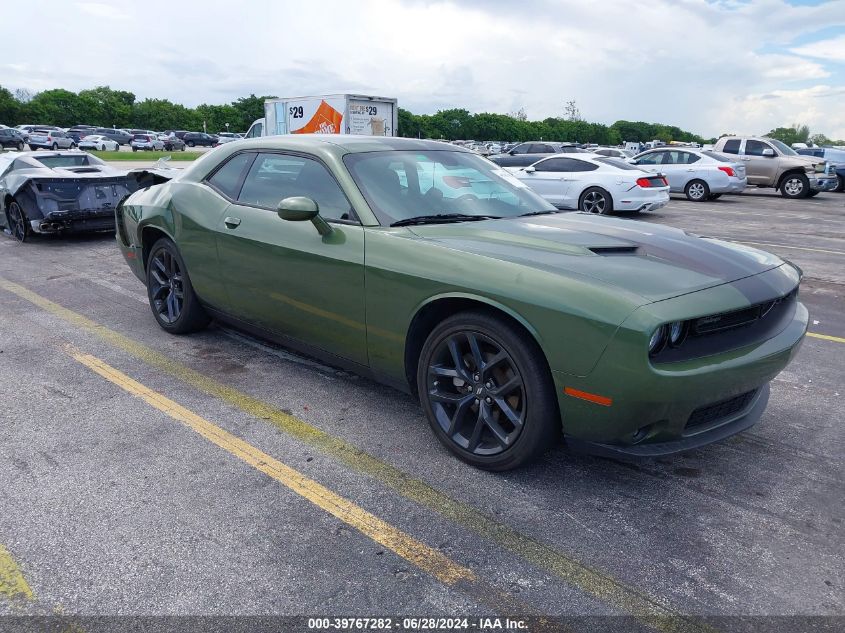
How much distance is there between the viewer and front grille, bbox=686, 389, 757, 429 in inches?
110

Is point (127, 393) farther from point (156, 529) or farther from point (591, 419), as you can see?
point (591, 419)

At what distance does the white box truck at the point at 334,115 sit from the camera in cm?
2056

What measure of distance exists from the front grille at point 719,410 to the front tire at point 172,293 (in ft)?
11.7

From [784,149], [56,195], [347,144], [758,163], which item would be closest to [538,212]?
[347,144]

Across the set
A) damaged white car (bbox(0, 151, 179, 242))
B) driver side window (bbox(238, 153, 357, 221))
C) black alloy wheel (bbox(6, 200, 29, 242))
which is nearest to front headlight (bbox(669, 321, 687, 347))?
driver side window (bbox(238, 153, 357, 221))

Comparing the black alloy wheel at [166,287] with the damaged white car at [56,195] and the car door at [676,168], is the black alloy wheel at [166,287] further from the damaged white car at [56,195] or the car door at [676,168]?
the car door at [676,168]

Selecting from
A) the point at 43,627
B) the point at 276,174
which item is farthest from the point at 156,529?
the point at 276,174

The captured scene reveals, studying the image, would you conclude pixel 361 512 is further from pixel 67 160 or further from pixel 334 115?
pixel 334 115

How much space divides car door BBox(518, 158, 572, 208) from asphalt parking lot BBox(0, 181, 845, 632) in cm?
989

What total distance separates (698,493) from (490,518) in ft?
3.30

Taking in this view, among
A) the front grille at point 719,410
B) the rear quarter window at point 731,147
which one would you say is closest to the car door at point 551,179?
the rear quarter window at point 731,147

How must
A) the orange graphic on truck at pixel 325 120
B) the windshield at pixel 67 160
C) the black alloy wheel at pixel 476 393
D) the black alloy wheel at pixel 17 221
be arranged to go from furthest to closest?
1. the orange graphic on truck at pixel 325 120
2. the windshield at pixel 67 160
3. the black alloy wheel at pixel 17 221
4. the black alloy wheel at pixel 476 393

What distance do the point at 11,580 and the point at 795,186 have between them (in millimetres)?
22664

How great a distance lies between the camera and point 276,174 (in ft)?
13.8
